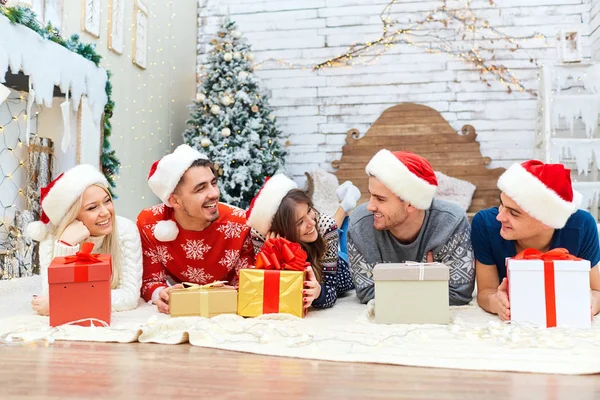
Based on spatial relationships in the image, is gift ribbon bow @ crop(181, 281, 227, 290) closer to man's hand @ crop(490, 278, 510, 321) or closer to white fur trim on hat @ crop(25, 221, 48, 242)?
white fur trim on hat @ crop(25, 221, 48, 242)

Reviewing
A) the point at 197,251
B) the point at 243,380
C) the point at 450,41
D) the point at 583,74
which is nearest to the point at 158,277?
the point at 197,251

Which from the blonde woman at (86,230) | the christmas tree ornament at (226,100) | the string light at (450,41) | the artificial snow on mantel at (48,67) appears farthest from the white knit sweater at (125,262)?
the string light at (450,41)

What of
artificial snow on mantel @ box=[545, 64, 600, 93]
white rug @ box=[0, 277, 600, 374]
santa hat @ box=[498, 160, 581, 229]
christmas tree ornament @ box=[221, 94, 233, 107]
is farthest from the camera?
christmas tree ornament @ box=[221, 94, 233, 107]

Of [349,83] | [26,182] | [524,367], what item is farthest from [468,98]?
[524,367]

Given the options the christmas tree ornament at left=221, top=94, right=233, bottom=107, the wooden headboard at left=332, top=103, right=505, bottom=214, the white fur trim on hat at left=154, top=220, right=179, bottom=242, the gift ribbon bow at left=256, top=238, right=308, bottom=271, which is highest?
the christmas tree ornament at left=221, top=94, right=233, bottom=107

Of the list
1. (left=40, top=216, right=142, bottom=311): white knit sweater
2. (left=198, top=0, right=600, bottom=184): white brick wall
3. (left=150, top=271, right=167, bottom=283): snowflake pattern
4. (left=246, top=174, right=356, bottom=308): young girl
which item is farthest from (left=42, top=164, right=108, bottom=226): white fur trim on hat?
(left=198, top=0, right=600, bottom=184): white brick wall

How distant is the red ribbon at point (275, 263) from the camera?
2018 millimetres

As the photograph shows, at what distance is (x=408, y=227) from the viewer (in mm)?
2311

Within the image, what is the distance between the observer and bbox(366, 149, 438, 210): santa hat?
223cm

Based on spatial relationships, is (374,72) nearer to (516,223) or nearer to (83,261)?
(516,223)

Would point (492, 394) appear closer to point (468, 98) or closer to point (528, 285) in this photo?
point (528, 285)

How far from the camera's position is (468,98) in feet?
18.5

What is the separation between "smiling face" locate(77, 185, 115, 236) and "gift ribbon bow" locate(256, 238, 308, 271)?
664mm

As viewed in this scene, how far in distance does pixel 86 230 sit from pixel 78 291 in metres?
0.38
